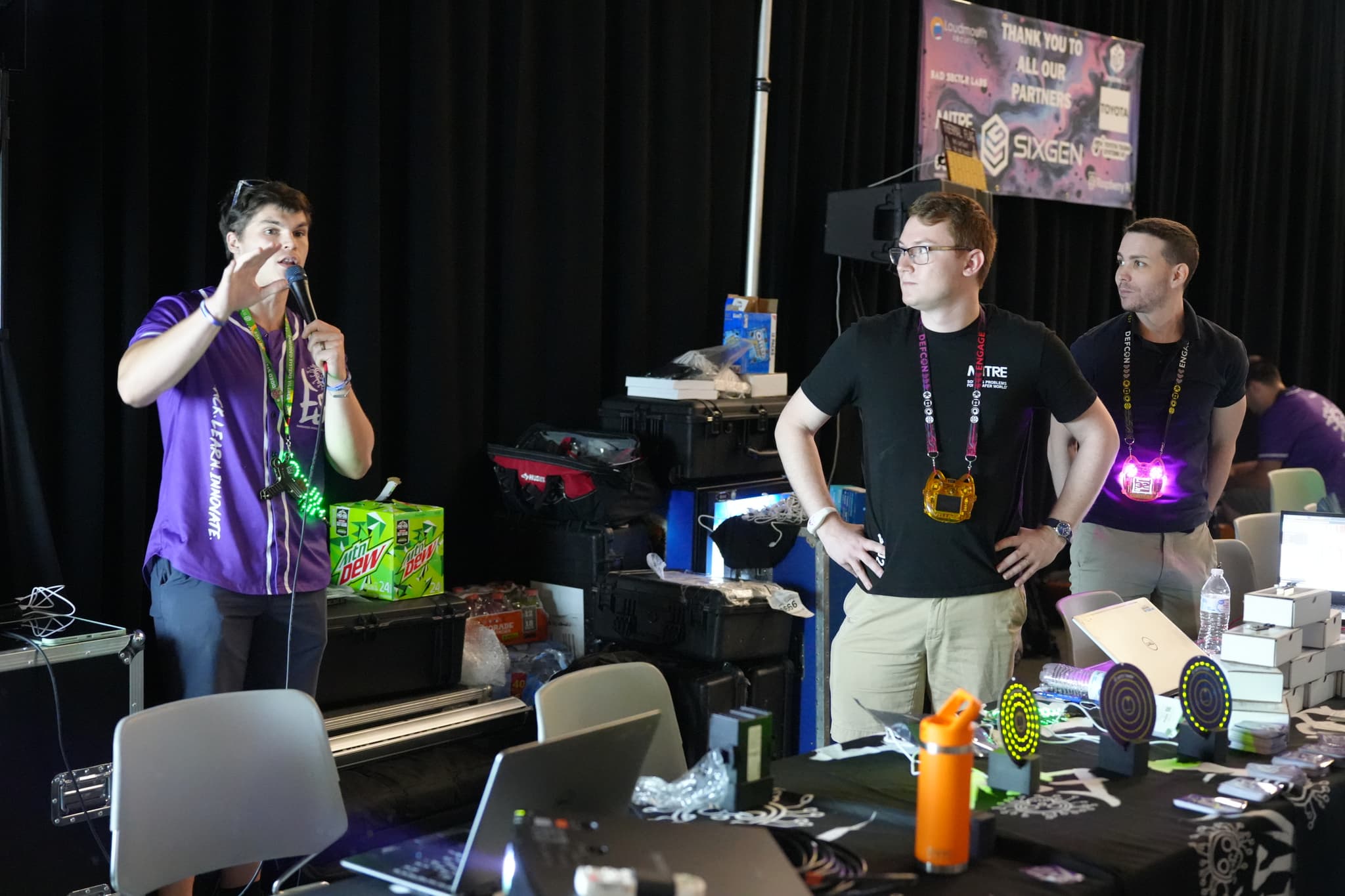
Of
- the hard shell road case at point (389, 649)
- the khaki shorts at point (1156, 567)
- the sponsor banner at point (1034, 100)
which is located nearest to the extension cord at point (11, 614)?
the hard shell road case at point (389, 649)

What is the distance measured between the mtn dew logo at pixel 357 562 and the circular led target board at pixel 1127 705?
2.08 meters

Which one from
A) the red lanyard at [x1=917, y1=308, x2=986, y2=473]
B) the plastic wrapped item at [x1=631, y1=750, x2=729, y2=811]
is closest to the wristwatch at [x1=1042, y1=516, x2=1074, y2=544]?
the red lanyard at [x1=917, y1=308, x2=986, y2=473]

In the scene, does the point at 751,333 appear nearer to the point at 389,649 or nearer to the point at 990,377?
the point at 389,649

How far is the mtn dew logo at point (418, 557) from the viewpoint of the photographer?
338 cm

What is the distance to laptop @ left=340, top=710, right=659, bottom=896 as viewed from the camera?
54.1 inches

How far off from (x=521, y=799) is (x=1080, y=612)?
5.41ft

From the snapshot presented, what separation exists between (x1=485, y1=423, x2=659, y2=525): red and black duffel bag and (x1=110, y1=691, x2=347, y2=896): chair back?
1769 millimetres

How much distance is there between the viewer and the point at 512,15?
4.08 meters

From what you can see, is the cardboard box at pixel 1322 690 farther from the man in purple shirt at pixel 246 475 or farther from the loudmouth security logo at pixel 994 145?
the loudmouth security logo at pixel 994 145

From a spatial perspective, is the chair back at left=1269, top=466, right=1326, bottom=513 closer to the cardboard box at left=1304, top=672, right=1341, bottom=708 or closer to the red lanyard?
the cardboard box at left=1304, top=672, right=1341, bottom=708

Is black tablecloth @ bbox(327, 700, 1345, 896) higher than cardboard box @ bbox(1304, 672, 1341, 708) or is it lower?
lower

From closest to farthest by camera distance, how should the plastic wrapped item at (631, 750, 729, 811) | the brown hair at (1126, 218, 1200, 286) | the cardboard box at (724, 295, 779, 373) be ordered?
1. the plastic wrapped item at (631, 750, 729, 811)
2. the brown hair at (1126, 218, 1200, 286)
3. the cardboard box at (724, 295, 779, 373)

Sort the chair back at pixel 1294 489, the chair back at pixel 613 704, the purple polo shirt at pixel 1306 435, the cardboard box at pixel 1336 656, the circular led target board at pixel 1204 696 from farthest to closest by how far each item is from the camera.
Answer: the purple polo shirt at pixel 1306 435, the chair back at pixel 1294 489, the cardboard box at pixel 1336 656, the chair back at pixel 613 704, the circular led target board at pixel 1204 696

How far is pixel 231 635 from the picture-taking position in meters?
2.45
